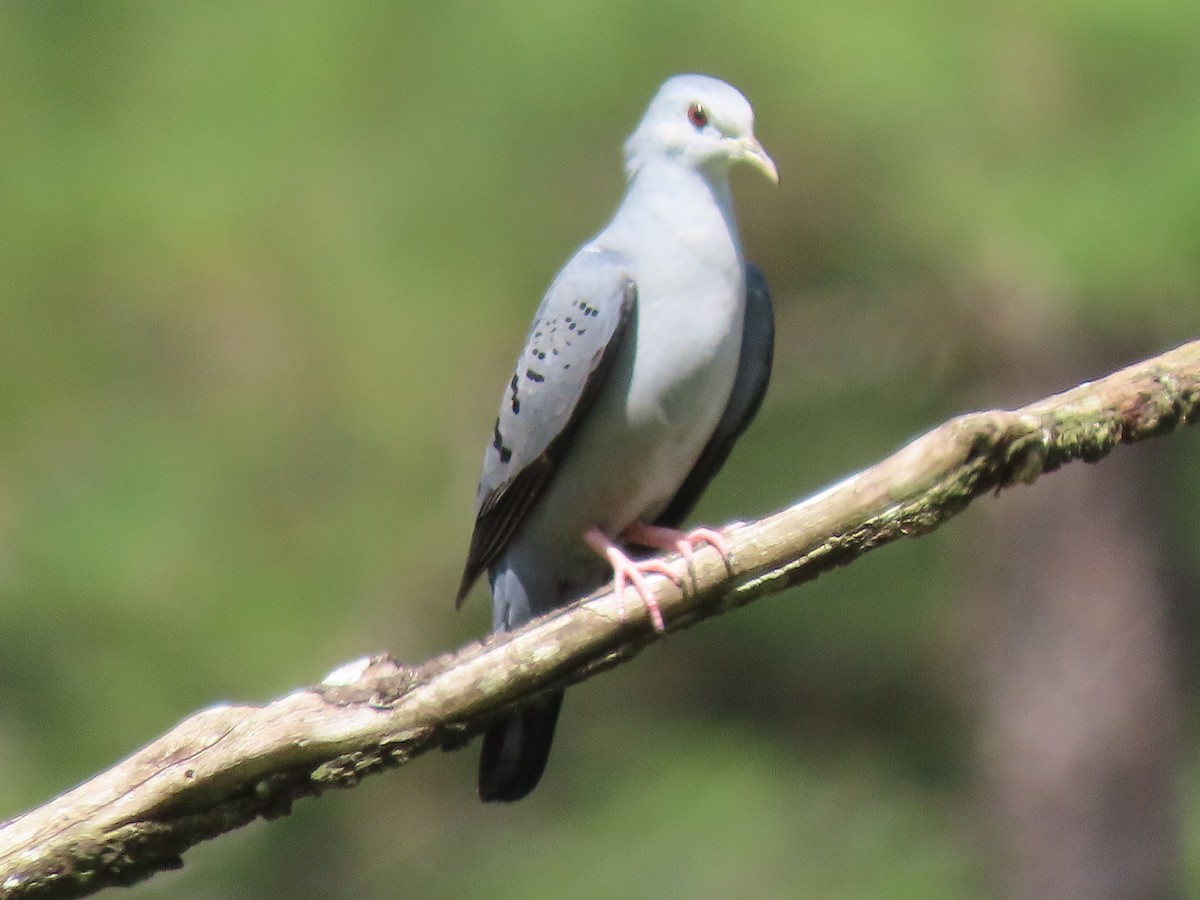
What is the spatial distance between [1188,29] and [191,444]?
3.53 m

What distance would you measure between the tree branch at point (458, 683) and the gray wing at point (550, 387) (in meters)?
0.68

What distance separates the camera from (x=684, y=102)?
3.99 metres

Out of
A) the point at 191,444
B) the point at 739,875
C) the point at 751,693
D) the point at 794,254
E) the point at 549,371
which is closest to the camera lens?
the point at 549,371

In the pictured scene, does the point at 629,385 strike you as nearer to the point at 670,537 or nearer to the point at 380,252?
the point at 670,537

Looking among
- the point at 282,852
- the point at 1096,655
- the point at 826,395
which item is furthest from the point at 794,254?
the point at 282,852

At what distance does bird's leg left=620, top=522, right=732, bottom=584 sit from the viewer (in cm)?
317

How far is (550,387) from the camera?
378cm

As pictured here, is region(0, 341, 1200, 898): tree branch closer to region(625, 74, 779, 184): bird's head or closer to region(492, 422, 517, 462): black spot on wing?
region(492, 422, 517, 462): black spot on wing

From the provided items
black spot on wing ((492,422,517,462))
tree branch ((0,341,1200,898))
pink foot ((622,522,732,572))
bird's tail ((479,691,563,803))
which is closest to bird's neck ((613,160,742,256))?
black spot on wing ((492,422,517,462))

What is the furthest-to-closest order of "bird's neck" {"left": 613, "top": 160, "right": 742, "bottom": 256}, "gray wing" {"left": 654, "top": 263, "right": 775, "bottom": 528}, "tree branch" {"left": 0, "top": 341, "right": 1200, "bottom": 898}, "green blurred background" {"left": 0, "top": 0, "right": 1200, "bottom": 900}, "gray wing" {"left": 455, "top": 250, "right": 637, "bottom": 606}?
1. "green blurred background" {"left": 0, "top": 0, "right": 1200, "bottom": 900}
2. "gray wing" {"left": 654, "top": 263, "right": 775, "bottom": 528}
3. "bird's neck" {"left": 613, "top": 160, "right": 742, "bottom": 256}
4. "gray wing" {"left": 455, "top": 250, "right": 637, "bottom": 606}
5. "tree branch" {"left": 0, "top": 341, "right": 1200, "bottom": 898}

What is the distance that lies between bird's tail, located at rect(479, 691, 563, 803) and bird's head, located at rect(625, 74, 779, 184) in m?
1.29

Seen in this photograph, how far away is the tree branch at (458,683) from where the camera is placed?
2.94 meters

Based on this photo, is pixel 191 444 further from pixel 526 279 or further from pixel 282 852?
pixel 282 852

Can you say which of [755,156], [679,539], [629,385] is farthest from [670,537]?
[755,156]
